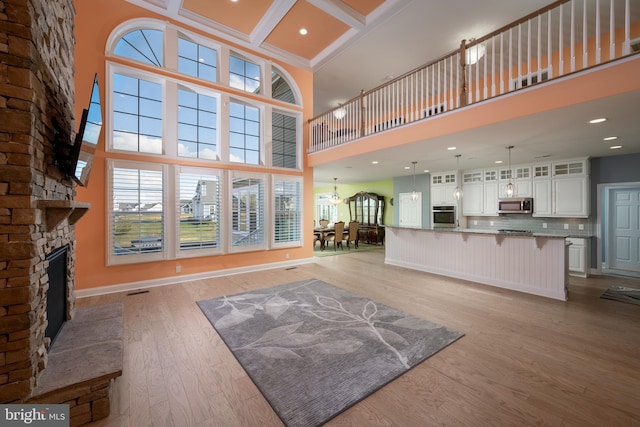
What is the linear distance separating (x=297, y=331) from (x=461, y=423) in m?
1.77

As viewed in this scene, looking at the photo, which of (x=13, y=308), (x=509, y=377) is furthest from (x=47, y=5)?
(x=509, y=377)

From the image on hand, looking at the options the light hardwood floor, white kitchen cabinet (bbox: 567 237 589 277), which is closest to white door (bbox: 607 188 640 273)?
white kitchen cabinet (bbox: 567 237 589 277)

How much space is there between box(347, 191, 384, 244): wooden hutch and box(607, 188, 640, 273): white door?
19.9 feet

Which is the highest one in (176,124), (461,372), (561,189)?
(176,124)

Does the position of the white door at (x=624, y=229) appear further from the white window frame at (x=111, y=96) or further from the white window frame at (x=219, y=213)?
the white window frame at (x=111, y=96)

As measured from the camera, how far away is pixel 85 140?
225 centimetres

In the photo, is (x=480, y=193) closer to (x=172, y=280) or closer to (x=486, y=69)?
(x=486, y=69)

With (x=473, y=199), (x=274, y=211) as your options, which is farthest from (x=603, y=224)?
(x=274, y=211)

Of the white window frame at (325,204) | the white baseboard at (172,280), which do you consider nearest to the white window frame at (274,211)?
the white baseboard at (172,280)

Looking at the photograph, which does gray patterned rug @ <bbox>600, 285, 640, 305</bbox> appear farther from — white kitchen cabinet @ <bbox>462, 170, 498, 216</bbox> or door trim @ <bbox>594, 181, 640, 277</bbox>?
white kitchen cabinet @ <bbox>462, 170, 498, 216</bbox>

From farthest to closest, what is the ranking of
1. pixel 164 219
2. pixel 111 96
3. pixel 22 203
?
pixel 164 219 < pixel 111 96 < pixel 22 203

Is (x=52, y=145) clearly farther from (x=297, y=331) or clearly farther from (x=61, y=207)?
(x=297, y=331)

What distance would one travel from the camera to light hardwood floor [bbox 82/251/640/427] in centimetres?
176

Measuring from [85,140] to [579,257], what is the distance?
850 cm
